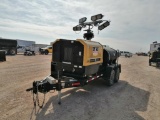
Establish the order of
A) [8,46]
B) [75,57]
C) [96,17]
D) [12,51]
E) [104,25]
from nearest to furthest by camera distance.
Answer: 1. [75,57]
2. [96,17]
3. [104,25]
4. [8,46]
5. [12,51]

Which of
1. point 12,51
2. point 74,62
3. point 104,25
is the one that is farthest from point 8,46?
point 74,62

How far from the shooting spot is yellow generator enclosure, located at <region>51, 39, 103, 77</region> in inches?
251

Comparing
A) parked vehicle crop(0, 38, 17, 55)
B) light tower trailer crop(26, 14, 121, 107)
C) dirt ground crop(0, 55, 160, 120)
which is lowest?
dirt ground crop(0, 55, 160, 120)

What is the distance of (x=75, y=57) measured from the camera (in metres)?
6.58

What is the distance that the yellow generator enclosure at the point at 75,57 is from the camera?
638cm

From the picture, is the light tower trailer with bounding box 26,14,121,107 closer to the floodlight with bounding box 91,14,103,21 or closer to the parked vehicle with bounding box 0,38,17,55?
the floodlight with bounding box 91,14,103,21

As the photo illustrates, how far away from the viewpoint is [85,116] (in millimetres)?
4945

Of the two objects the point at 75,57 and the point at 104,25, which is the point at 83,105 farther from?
the point at 104,25

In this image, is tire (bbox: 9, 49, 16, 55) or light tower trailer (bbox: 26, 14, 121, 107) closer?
light tower trailer (bbox: 26, 14, 121, 107)

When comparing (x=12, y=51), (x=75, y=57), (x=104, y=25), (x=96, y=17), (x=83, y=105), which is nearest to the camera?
(x=83, y=105)

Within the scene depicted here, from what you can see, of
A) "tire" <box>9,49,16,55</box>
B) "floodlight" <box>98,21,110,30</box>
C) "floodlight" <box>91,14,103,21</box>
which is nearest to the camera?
"floodlight" <box>91,14,103,21</box>

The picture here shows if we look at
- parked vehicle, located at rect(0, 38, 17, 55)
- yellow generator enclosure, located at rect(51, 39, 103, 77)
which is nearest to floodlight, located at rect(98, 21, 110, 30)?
yellow generator enclosure, located at rect(51, 39, 103, 77)

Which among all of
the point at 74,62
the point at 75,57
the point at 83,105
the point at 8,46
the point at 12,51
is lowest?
the point at 83,105

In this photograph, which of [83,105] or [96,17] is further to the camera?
[96,17]
